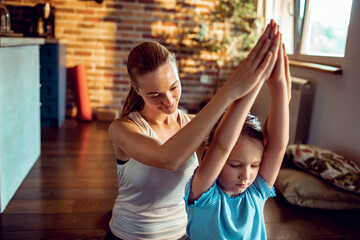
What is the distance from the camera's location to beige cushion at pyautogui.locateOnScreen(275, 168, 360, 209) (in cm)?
242

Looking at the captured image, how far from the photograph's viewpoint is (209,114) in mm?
694

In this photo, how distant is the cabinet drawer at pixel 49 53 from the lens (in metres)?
4.11

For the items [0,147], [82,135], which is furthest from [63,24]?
[0,147]

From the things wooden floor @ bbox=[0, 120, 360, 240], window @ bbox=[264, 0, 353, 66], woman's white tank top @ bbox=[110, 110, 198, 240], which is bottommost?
wooden floor @ bbox=[0, 120, 360, 240]

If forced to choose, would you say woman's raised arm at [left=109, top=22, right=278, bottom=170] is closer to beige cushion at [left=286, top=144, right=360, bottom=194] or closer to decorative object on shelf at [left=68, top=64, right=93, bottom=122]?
beige cushion at [left=286, top=144, right=360, bottom=194]

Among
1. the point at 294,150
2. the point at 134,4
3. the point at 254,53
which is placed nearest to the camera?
the point at 254,53

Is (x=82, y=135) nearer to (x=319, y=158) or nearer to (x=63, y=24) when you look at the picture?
(x=63, y=24)

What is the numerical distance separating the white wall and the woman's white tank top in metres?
2.16

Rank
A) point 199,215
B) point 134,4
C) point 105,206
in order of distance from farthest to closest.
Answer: point 134,4 < point 105,206 < point 199,215

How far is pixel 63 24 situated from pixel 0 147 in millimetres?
3090

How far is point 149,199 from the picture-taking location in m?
1.03

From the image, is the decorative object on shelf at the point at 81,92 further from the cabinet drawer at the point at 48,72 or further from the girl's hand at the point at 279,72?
the girl's hand at the point at 279,72

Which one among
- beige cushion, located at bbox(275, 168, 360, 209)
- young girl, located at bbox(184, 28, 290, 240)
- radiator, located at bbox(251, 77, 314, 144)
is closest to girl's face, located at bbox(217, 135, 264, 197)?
young girl, located at bbox(184, 28, 290, 240)

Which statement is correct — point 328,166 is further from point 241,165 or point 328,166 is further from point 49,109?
point 49,109
